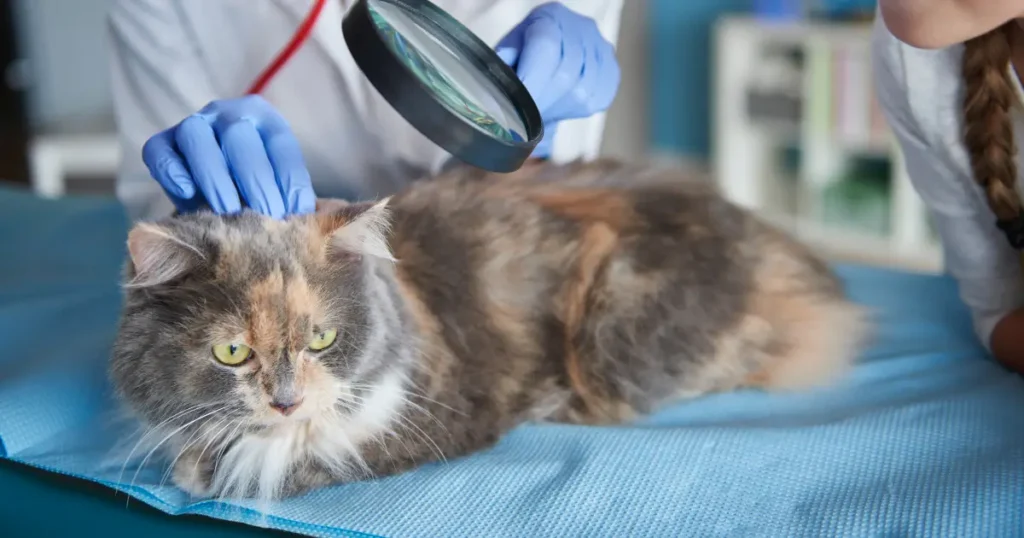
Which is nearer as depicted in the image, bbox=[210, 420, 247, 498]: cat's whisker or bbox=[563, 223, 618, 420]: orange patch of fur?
bbox=[210, 420, 247, 498]: cat's whisker

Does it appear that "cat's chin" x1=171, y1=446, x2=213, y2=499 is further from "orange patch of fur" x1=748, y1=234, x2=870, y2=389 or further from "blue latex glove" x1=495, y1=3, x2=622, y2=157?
"orange patch of fur" x1=748, y1=234, x2=870, y2=389

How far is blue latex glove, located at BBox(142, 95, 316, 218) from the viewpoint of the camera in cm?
96

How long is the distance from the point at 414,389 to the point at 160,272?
32 cm

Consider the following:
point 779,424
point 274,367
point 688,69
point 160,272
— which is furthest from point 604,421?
point 688,69

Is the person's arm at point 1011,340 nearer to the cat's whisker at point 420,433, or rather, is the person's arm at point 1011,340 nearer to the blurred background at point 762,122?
the cat's whisker at point 420,433

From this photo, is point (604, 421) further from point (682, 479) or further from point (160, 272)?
point (160, 272)

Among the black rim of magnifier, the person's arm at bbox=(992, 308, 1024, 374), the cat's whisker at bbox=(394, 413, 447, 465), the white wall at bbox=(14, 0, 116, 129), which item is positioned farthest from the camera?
the white wall at bbox=(14, 0, 116, 129)

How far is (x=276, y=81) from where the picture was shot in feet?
4.64

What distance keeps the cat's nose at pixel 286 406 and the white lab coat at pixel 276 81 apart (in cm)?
56

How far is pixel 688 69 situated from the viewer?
3996 millimetres

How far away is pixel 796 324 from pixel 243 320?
0.78m

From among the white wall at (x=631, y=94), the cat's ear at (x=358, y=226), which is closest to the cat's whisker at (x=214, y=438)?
the cat's ear at (x=358, y=226)

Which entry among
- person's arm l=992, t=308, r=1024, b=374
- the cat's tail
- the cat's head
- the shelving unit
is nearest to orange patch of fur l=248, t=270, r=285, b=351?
the cat's head

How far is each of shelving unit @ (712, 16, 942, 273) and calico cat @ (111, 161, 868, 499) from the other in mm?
2105
